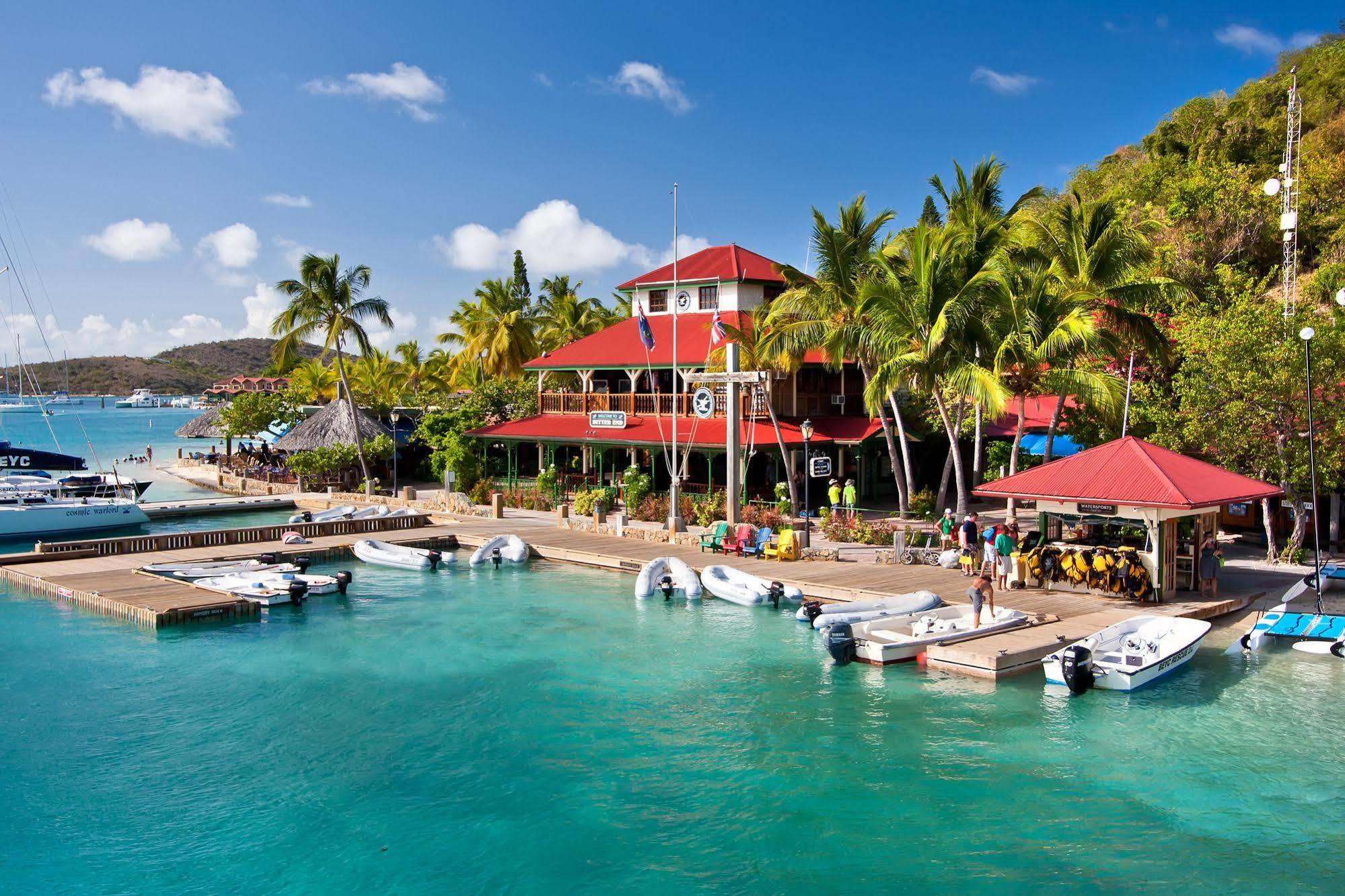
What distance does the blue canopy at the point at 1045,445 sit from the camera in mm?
33656

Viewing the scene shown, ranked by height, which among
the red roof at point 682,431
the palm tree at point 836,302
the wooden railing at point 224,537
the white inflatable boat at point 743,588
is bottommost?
the white inflatable boat at point 743,588

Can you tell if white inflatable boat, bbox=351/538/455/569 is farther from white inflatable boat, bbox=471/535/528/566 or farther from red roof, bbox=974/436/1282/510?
red roof, bbox=974/436/1282/510

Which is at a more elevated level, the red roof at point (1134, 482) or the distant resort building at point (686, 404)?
the distant resort building at point (686, 404)

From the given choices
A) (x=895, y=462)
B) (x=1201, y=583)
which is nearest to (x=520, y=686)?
(x=1201, y=583)

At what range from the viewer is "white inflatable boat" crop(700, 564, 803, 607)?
75.8ft

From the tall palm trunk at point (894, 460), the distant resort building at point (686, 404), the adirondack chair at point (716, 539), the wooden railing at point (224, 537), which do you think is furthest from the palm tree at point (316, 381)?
the adirondack chair at point (716, 539)

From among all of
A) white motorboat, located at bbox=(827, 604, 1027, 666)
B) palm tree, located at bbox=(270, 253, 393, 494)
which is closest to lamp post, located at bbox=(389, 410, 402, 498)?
palm tree, located at bbox=(270, 253, 393, 494)

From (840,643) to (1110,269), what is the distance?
599 inches

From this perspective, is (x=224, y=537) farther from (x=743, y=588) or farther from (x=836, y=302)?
(x=836, y=302)

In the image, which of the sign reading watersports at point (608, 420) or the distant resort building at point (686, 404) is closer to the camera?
the distant resort building at point (686, 404)

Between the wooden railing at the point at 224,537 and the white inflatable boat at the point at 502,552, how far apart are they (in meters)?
6.54

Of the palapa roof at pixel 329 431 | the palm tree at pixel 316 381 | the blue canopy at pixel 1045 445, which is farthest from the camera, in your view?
the palm tree at pixel 316 381

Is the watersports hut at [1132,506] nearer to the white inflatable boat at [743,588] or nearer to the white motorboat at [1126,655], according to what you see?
the white motorboat at [1126,655]

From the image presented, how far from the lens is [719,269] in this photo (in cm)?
3941
